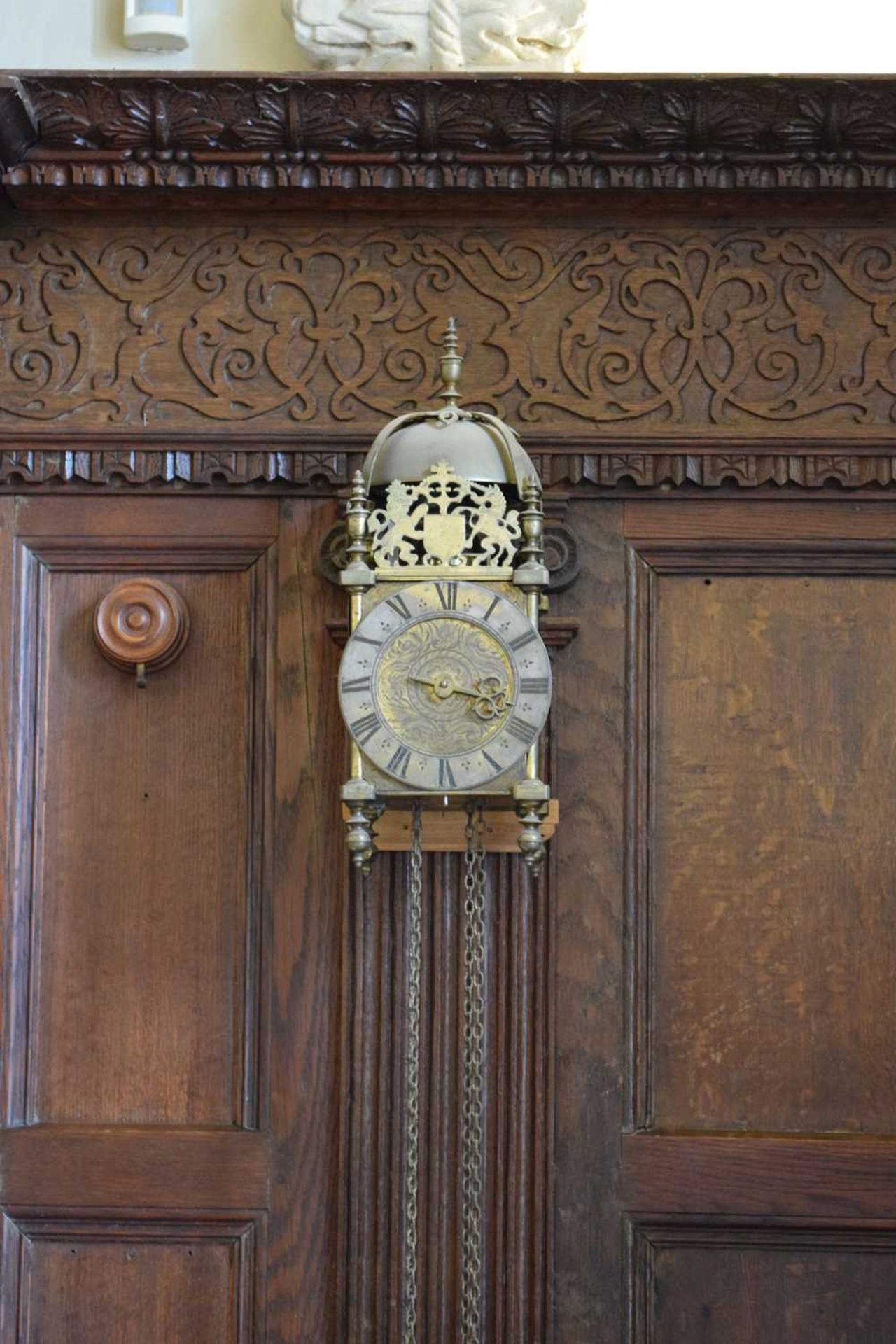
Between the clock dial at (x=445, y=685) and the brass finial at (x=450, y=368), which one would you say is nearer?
the clock dial at (x=445, y=685)

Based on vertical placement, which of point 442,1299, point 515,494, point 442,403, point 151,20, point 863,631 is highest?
point 151,20

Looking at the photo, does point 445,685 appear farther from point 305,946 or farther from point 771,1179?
point 771,1179

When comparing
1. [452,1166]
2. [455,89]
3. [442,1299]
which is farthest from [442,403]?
[442,1299]

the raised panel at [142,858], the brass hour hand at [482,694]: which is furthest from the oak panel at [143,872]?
the brass hour hand at [482,694]

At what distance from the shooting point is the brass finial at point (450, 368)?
2578mm

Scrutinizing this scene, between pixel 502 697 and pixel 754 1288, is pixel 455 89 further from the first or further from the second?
pixel 754 1288

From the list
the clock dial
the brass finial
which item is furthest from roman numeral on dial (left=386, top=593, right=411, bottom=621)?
the brass finial

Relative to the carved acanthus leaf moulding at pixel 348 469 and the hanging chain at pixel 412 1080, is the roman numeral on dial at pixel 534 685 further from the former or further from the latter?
the carved acanthus leaf moulding at pixel 348 469

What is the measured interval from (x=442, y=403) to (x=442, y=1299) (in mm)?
1351

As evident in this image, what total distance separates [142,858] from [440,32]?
1.33m

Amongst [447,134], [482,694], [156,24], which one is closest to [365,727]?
[482,694]

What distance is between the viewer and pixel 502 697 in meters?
2.47

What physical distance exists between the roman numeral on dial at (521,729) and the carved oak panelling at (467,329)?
47 centimetres

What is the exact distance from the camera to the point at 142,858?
2.72 meters
